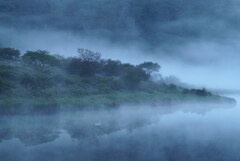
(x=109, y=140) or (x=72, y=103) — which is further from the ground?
(x=72, y=103)

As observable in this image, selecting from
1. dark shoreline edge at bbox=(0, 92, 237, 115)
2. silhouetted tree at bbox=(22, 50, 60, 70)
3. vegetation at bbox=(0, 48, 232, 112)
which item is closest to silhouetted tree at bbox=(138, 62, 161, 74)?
vegetation at bbox=(0, 48, 232, 112)

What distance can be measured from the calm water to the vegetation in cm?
396

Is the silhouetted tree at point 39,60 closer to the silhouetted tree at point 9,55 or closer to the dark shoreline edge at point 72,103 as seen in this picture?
the silhouetted tree at point 9,55

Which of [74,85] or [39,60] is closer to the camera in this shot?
[74,85]

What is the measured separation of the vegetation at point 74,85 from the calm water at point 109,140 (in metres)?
3.96

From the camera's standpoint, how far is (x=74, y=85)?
1467 inches

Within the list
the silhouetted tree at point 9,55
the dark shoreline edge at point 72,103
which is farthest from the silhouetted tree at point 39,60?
the dark shoreline edge at point 72,103

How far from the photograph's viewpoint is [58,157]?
38.5ft

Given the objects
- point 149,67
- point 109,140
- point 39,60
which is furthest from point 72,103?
point 149,67

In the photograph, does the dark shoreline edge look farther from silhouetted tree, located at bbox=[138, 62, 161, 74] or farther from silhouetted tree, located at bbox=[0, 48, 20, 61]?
silhouetted tree, located at bbox=[0, 48, 20, 61]

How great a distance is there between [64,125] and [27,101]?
6.28 metres

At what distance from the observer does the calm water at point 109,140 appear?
479 inches

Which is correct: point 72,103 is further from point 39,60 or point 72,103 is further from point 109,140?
point 39,60

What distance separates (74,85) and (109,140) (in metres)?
22.5
